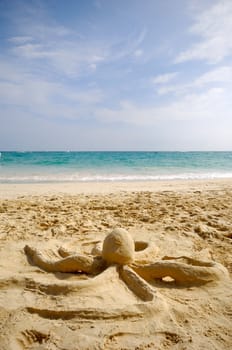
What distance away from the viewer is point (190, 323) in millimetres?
2420

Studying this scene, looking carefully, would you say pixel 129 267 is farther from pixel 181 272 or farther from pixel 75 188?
pixel 75 188

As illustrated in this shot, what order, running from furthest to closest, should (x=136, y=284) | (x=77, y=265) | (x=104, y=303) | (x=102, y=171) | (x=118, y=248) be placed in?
(x=102, y=171) → (x=77, y=265) → (x=118, y=248) → (x=136, y=284) → (x=104, y=303)

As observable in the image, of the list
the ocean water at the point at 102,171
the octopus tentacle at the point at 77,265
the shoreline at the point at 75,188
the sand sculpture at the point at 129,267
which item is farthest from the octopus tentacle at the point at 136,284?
the ocean water at the point at 102,171

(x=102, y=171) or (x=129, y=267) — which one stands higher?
(x=102, y=171)

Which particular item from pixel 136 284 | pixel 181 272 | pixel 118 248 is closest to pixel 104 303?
pixel 136 284

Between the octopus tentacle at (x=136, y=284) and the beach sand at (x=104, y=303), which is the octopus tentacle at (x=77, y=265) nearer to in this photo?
the beach sand at (x=104, y=303)

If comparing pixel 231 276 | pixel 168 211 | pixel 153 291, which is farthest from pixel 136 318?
pixel 168 211

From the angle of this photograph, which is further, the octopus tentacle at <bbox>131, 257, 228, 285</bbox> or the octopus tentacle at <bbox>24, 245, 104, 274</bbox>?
the octopus tentacle at <bbox>24, 245, 104, 274</bbox>

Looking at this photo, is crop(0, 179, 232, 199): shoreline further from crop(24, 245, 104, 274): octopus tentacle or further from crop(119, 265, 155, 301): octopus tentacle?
crop(119, 265, 155, 301): octopus tentacle

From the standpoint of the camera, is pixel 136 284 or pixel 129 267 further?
pixel 129 267

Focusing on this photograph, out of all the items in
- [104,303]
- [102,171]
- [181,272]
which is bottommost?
[104,303]

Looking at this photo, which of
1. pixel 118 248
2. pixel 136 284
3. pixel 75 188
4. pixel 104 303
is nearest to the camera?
pixel 104 303

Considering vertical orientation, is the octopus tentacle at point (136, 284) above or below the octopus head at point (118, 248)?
below

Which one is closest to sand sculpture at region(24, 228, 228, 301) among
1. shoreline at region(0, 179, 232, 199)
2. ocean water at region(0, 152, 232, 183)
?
shoreline at region(0, 179, 232, 199)
